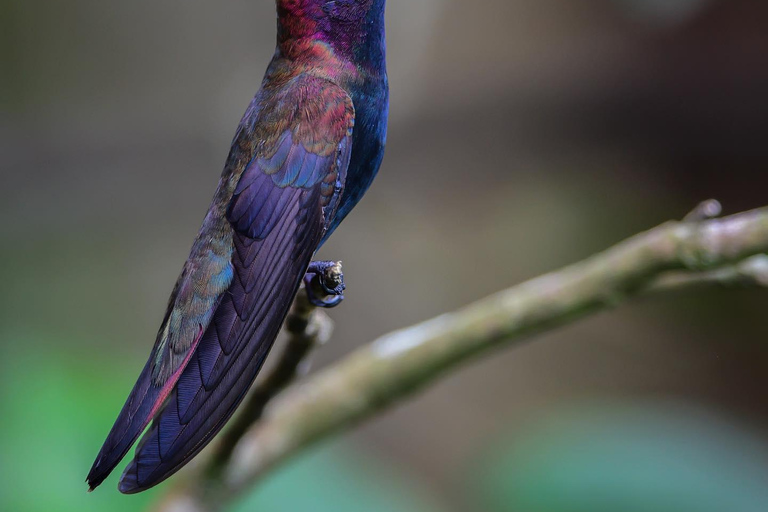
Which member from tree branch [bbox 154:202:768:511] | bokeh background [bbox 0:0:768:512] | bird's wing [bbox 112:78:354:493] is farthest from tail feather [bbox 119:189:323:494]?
bokeh background [bbox 0:0:768:512]

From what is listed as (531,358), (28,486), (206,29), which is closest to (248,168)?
(28,486)

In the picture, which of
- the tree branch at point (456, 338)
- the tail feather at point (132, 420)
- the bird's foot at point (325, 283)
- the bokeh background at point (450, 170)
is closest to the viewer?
the tail feather at point (132, 420)

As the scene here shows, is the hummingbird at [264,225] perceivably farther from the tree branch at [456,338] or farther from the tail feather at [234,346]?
the tree branch at [456,338]

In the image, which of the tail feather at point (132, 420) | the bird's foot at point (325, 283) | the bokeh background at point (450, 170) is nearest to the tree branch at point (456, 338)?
the bird's foot at point (325, 283)

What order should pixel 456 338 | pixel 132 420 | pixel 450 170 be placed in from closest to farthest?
pixel 132 420 → pixel 456 338 → pixel 450 170

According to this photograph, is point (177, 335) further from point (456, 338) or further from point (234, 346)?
point (456, 338)

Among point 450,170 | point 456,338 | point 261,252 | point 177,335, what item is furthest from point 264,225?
point 450,170

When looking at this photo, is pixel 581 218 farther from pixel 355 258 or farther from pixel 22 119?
pixel 22 119
